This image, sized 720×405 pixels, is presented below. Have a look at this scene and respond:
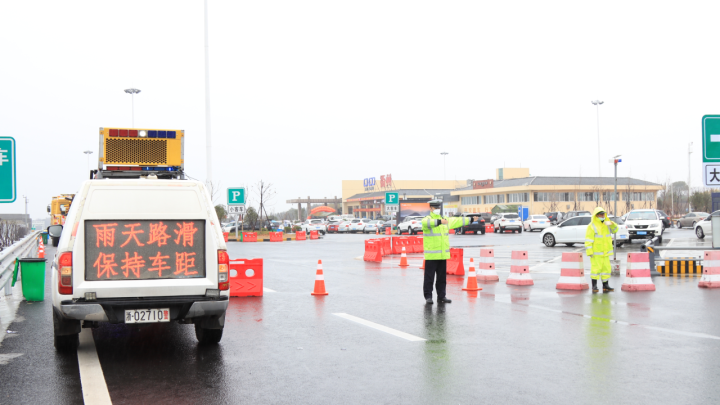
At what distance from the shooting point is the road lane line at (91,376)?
17.5 feet

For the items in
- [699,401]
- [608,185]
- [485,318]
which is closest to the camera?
[699,401]

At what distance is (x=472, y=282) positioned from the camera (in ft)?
41.7

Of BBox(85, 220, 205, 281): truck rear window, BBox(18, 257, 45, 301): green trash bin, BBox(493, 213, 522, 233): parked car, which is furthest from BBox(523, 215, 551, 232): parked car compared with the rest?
BBox(85, 220, 205, 281): truck rear window

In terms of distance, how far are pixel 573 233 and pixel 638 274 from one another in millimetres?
16269

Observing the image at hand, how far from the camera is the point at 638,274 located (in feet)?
41.6

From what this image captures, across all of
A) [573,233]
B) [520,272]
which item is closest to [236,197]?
[573,233]

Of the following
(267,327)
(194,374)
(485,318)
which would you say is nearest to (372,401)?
(194,374)

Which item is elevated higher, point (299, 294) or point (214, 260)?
point (214, 260)

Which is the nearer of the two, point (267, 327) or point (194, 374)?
point (194, 374)

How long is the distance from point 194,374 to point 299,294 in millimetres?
6550

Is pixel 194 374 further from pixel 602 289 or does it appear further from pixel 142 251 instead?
pixel 602 289

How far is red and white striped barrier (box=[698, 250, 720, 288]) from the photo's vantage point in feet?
43.3

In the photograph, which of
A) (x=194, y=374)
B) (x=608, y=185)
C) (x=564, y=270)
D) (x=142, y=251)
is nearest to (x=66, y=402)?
(x=194, y=374)

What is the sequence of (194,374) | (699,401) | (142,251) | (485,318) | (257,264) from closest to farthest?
(699,401)
(194,374)
(142,251)
(485,318)
(257,264)
